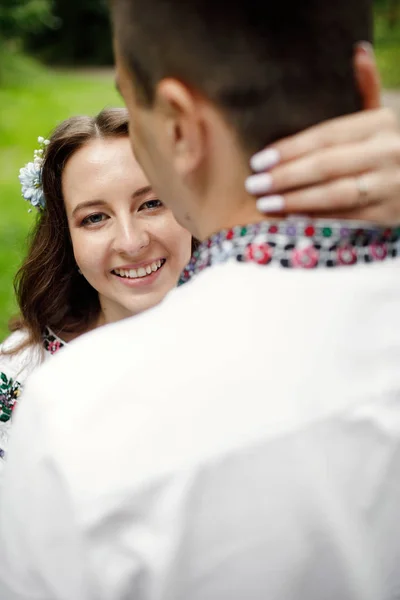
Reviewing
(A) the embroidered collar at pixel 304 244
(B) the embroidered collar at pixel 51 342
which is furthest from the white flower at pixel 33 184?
(A) the embroidered collar at pixel 304 244

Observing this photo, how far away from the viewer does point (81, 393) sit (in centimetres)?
106

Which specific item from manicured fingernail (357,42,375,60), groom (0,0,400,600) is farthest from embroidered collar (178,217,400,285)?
manicured fingernail (357,42,375,60)

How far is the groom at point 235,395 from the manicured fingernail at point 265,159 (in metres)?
0.02

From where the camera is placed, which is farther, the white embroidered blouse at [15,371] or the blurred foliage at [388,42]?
the blurred foliage at [388,42]

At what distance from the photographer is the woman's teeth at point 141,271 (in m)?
2.37

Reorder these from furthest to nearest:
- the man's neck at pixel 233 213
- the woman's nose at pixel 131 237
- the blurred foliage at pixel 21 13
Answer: the blurred foliage at pixel 21 13
the woman's nose at pixel 131 237
the man's neck at pixel 233 213

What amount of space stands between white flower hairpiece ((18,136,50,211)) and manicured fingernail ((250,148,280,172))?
170cm

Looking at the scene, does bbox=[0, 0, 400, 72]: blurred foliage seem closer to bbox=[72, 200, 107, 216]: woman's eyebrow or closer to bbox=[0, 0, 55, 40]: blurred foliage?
bbox=[0, 0, 55, 40]: blurred foliage

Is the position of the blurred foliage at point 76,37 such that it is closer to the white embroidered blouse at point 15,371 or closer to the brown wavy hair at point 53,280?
the brown wavy hair at point 53,280

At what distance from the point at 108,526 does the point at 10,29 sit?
66.2 feet

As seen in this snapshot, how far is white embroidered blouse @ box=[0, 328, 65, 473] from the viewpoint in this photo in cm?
261

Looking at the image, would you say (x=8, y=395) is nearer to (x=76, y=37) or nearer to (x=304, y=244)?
(x=304, y=244)

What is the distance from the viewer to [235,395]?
3.39 feet

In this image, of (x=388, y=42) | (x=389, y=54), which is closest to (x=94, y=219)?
(x=389, y=54)
